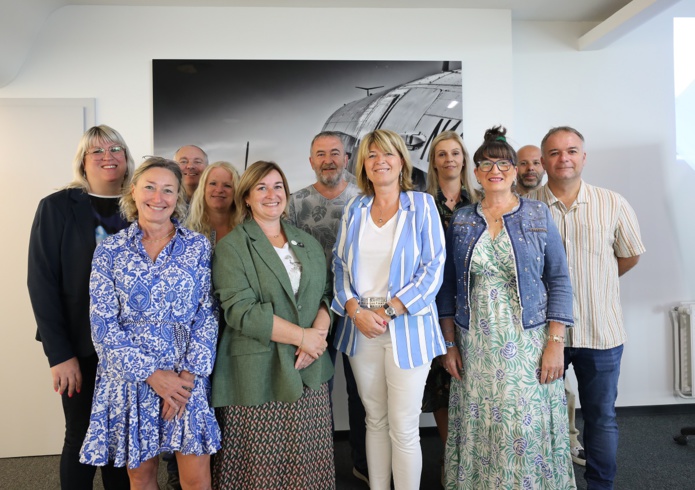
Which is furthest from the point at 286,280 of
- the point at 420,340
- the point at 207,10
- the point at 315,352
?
the point at 207,10

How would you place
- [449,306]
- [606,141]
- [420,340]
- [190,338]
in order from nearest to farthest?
[190,338], [420,340], [449,306], [606,141]

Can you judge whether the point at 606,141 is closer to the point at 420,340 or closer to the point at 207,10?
the point at 420,340

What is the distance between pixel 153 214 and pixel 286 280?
2.04 feet

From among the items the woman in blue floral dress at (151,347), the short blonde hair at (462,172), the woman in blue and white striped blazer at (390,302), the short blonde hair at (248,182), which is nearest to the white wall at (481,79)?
the short blonde hair at (462,172)

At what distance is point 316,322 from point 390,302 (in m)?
0.35

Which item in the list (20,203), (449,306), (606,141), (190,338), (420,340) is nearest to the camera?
(190,338)

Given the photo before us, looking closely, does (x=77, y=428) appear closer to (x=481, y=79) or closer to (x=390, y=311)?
(x=390, y=311)

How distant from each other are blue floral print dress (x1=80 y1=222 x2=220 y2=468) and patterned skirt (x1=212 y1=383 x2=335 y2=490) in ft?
0.31

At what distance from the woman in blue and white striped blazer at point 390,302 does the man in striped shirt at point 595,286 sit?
0.76m

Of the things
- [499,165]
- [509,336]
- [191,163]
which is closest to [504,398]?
[509,336]

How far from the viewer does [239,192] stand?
2.25 m

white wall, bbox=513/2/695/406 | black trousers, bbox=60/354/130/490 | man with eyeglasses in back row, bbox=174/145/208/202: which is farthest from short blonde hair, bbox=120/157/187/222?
white wall, bbox=513/2/695/406

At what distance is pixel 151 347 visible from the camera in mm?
1901

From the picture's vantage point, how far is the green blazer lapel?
81.7 inches
